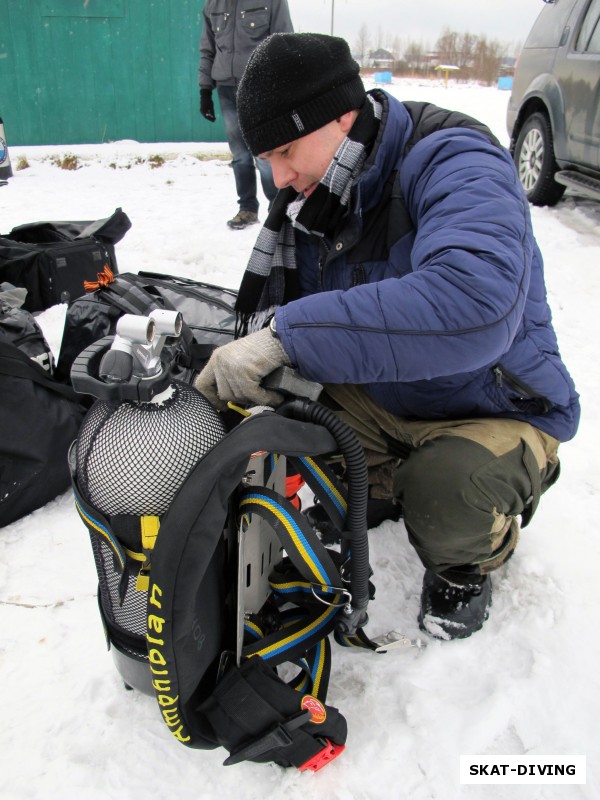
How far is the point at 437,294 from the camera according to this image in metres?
1.12

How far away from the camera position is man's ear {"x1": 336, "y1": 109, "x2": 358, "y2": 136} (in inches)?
55.7

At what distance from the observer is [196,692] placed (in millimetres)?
1203

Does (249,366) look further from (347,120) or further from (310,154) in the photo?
(347,120)

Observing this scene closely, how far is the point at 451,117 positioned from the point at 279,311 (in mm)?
654

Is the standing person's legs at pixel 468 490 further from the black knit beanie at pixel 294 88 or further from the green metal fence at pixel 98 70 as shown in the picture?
the green metal fence at pixel 98 70

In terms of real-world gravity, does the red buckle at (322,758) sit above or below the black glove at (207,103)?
below

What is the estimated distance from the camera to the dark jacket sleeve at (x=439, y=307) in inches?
43.9

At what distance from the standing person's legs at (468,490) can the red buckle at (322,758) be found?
43 cm

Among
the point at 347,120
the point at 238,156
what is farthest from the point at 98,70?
the point at 347,120

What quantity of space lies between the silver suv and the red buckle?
420 centimetres

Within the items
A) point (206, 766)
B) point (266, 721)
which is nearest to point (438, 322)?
point (266, 721)

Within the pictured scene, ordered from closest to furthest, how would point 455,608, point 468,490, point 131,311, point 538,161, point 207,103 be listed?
point 468,490, point 455,608, point 131,311, point 207,103, point 538,161

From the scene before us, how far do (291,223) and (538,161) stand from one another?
4328 mm

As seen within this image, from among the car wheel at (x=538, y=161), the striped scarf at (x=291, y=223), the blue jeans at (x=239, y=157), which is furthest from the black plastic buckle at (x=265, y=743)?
the car wheel at (x=538, y=161)
